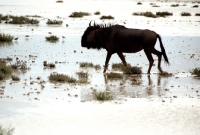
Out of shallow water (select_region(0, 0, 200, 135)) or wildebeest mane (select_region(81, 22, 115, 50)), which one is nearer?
shallow water (select_region(0, 0, 200, 135))

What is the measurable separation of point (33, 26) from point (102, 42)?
16763 millimetres

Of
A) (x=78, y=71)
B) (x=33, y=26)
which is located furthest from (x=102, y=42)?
(x=33, y=26)

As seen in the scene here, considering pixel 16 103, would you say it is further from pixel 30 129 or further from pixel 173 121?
pixel 173 121

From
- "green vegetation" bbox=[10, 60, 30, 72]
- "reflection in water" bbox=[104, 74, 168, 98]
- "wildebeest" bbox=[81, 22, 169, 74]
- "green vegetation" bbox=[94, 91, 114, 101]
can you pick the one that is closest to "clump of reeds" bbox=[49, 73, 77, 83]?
"reflection in water" bbox=[104, 74, 168, 98]

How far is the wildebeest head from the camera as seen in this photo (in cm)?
1819

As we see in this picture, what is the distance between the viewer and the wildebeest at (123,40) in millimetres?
17806

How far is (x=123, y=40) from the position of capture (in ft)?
59.0

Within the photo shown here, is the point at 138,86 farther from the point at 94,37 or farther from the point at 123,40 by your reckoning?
the point at 94,37

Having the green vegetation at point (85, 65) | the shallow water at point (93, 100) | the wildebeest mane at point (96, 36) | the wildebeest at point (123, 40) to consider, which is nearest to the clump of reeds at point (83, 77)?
the shallow water at point (93, 100)

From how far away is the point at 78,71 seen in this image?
58.6ft

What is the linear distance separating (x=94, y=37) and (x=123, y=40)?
2.96ft

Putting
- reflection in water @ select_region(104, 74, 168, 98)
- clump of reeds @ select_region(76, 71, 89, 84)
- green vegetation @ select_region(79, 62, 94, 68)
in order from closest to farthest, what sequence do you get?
reflection in water @ select_region(104, 74, 168, 98) < clump of reeds @ select_region(76, 71, 89, 84) < green vegetation @ select_region(79, 62, 94, 68)

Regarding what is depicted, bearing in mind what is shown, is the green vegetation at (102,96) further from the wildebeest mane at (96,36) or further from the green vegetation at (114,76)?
the wildebeest mane at (96,36)

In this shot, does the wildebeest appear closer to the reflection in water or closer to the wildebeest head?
the wildebeest head
